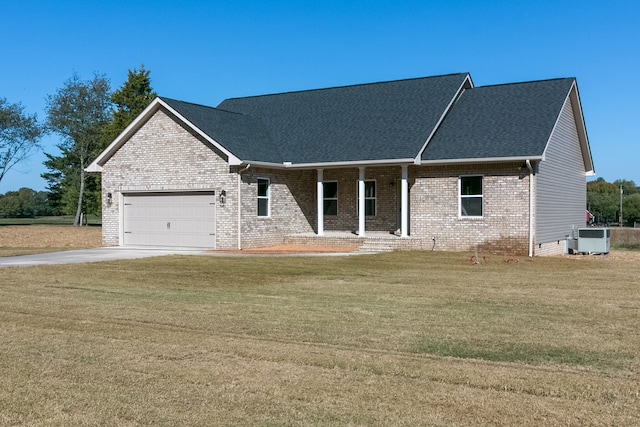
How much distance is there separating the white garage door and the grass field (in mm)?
9660

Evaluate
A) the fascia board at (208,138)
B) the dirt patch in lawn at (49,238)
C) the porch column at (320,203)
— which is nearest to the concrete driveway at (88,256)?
the fascia board at (208,138)

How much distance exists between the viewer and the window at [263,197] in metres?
24.2

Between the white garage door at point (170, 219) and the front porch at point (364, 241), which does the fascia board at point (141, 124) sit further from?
the front porch at point (364, 241)

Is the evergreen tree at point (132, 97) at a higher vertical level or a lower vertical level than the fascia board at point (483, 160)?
higher

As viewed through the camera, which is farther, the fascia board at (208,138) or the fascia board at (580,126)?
the fascia board at (580,126)

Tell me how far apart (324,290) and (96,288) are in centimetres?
453

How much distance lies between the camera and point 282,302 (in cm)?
1120

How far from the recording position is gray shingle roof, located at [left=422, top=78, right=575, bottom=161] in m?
21.4

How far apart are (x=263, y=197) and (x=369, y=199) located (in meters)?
4.23

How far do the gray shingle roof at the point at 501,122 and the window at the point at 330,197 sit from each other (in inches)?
192

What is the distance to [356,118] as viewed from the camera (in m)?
26.3

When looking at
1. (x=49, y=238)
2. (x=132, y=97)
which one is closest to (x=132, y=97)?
(x=132, y=97)

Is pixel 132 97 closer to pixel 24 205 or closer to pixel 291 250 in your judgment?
pixel 291 250

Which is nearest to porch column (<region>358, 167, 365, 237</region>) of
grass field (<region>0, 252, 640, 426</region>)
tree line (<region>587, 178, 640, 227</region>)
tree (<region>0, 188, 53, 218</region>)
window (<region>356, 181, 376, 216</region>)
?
window (<region>356, 181, 376, 216</region>)
